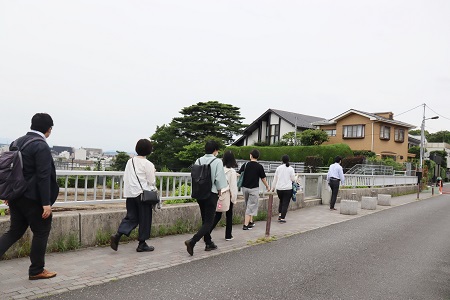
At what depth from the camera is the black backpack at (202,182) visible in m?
5.51

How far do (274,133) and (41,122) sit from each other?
142ft

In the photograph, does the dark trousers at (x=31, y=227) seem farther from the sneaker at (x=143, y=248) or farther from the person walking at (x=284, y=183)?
the person walking at (x=284, y=183)

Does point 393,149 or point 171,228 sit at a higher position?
point 393,149

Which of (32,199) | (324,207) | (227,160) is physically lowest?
(324,207)

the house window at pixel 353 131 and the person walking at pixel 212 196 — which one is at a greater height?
the house window at pixel 353 131

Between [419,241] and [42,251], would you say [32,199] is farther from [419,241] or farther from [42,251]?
[419,241]

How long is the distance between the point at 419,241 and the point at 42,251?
7445 mm

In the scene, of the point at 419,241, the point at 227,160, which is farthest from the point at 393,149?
the point at 227,160

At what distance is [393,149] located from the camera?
38.3 m

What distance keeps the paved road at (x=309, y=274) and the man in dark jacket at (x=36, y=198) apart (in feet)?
2.29

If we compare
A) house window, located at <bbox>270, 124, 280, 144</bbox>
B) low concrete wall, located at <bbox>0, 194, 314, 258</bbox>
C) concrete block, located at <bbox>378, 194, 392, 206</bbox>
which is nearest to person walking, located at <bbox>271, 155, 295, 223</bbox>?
low concrete wall, located at <bbox>0, 194, 314, 258</bbox>

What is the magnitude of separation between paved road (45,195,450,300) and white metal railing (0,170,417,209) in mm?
2072

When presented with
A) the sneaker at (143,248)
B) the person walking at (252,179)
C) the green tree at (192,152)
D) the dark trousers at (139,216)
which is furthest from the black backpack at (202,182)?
the green tree at (192,152)

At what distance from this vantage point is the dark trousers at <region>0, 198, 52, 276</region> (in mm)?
3920
